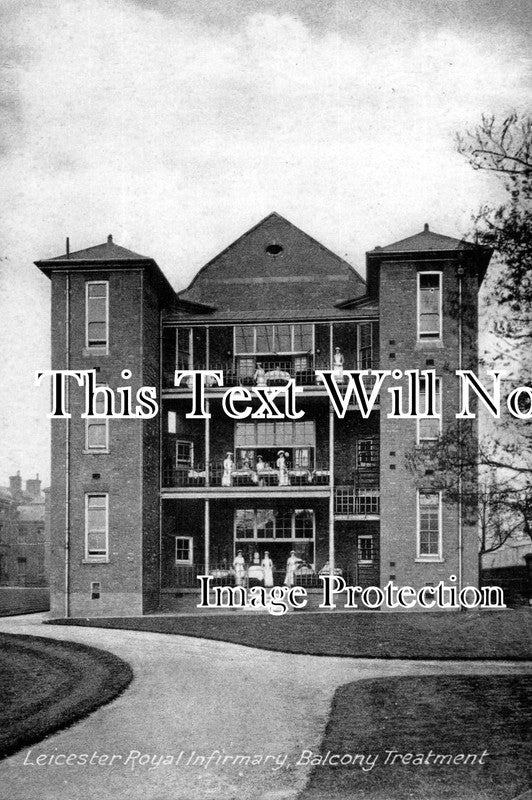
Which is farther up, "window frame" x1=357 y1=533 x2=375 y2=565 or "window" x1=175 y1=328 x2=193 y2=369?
"window" x1=175 y1=328 x2=193 y2=369

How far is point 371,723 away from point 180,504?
18518mm

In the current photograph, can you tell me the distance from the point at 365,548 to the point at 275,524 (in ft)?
10.0

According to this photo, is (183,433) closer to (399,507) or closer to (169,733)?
(399,507)

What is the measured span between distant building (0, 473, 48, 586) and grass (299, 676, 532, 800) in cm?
5025

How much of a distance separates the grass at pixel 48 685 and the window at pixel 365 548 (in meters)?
12.2

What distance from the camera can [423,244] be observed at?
2558 centimetres

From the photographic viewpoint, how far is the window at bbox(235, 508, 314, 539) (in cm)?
2928

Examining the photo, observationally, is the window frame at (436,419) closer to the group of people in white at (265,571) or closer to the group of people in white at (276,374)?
the group of people in white at (276,374)

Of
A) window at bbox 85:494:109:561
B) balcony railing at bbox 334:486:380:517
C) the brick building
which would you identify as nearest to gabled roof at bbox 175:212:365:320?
the brick building

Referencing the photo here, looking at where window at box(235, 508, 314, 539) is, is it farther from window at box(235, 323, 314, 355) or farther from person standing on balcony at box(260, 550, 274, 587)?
window at box(235, 323, 314, 355)

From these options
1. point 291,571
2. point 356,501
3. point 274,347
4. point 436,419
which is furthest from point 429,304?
point 291,571

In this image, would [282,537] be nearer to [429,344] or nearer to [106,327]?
[429,344]

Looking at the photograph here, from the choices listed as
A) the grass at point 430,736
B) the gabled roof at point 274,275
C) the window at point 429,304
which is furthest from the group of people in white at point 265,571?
the grass at point 430,736

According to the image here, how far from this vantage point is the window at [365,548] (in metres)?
28.5
